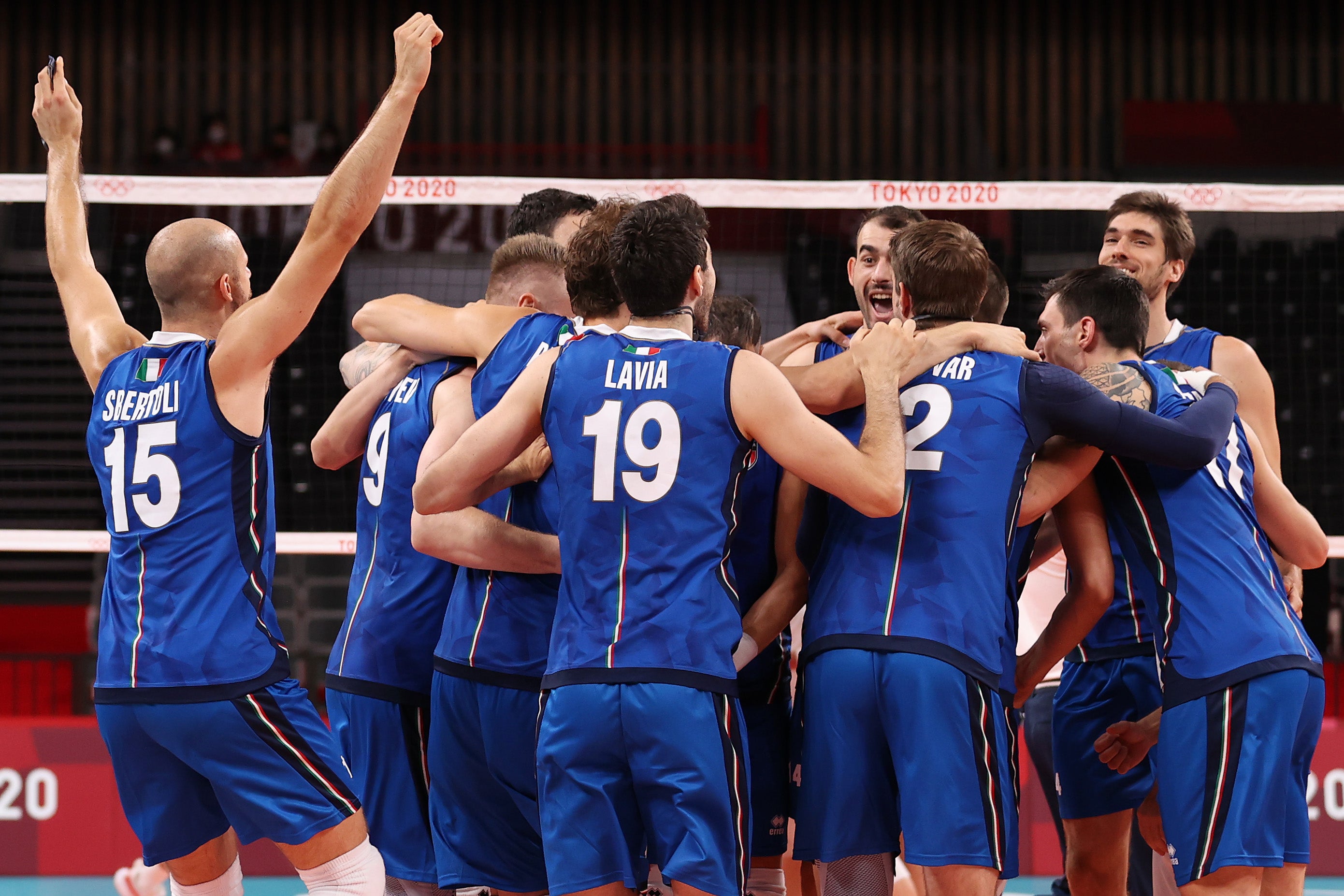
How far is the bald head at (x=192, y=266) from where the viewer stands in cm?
383

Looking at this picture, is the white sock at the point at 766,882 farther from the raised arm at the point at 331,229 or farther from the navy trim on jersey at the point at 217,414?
the raised arm at the point at 331,229

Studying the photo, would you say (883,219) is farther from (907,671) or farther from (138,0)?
(138,0)

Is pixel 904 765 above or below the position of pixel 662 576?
below

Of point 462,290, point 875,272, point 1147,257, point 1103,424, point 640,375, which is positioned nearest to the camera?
point 640,375

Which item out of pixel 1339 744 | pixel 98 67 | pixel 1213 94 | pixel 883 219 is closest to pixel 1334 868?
pixel 1339 744

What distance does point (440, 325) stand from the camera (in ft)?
13.2

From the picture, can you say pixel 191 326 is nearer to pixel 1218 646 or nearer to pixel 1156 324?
pixel 1218 646

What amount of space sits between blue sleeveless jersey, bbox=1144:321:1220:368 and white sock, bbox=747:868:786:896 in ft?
7.51

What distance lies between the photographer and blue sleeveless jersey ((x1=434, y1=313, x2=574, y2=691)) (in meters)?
3.71

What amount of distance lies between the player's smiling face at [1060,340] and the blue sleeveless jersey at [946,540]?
0.56 metres

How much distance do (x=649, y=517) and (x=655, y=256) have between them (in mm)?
630

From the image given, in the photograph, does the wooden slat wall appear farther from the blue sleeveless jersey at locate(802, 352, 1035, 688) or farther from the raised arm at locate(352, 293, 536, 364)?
the blue sleeveless jersey at locate(802, 352, 1035, 688)

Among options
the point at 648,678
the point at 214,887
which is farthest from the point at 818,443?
the point at 214,887

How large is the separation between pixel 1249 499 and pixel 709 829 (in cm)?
188
